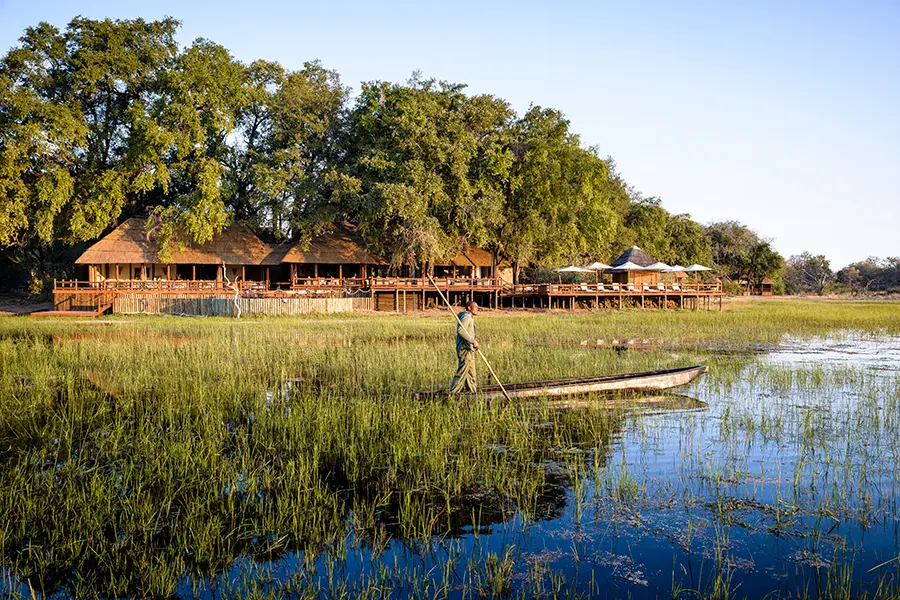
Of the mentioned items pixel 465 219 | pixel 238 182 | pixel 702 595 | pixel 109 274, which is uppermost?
pixel 238 182

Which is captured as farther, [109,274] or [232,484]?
[109,274]

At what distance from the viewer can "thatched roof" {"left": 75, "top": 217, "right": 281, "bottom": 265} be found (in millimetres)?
34375

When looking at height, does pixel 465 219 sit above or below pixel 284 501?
above

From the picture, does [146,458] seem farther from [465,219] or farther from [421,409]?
[465,219]

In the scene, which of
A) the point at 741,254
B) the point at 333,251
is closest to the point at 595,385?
the point at 333,251

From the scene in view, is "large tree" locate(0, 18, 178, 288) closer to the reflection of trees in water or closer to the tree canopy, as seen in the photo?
the tree canopy

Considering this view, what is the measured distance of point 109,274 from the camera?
3653cm

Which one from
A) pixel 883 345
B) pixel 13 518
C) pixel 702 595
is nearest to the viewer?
pixel 702 595

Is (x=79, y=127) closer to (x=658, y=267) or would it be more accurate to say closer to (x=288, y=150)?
(x=288, y=150)

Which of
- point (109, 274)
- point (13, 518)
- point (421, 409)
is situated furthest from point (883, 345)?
point (109, 274)

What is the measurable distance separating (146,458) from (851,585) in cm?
646

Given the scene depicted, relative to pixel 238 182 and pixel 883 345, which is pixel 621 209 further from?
pixel 883 345

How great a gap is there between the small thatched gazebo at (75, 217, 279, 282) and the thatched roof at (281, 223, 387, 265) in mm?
1687

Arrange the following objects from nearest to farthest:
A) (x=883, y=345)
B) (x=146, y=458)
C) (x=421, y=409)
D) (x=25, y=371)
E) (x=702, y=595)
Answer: (x=702, y=595)
(x=146, y=458)
(x=421, y=409)
(x=25, y=371)
(x=883, y=345)
